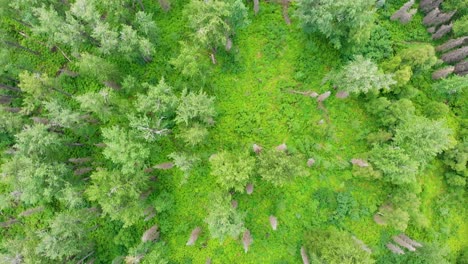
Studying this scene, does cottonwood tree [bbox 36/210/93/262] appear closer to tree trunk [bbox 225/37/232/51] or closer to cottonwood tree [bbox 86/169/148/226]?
cottonwood tree [bbox 86/169/148/226]

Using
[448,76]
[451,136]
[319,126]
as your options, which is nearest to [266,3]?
[319,126]

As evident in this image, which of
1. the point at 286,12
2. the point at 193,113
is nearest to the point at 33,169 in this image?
the point at 193,113

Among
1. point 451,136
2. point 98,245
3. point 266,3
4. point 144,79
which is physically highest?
point 266,3

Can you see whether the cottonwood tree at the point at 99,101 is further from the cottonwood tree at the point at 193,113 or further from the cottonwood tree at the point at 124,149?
the cottonwood tree at the point at 193,113

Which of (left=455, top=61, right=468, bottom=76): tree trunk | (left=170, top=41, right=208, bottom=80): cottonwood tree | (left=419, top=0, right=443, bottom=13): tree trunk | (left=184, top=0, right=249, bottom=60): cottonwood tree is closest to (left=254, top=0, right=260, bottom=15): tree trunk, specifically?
(left=184, top=0, right=249, bottom=60): cottonwood tree

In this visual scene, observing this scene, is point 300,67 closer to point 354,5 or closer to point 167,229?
point 354,5
